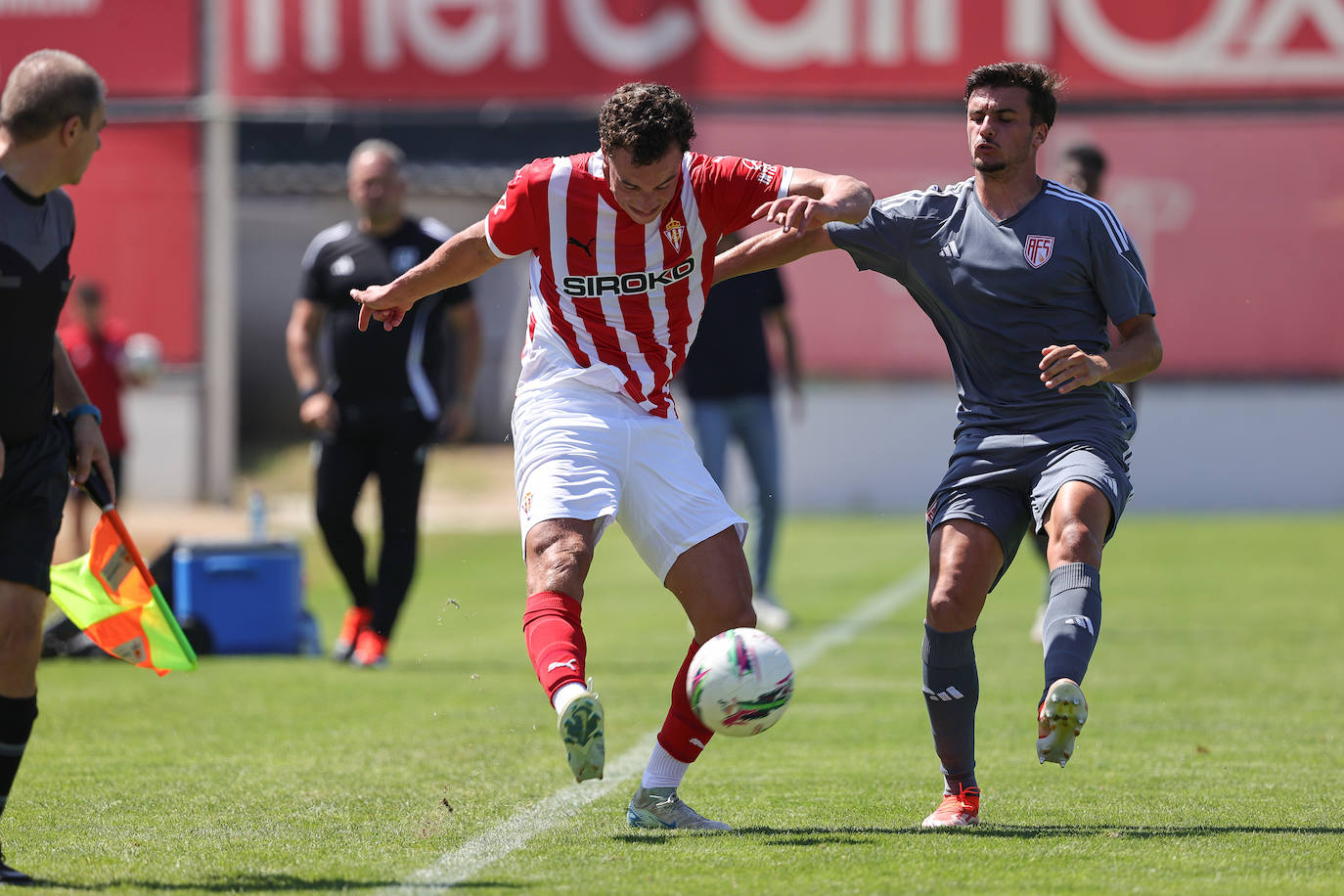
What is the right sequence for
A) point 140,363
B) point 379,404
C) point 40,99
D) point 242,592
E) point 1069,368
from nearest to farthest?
1. point 40,99
2. point 1069,368
3. point 379,404
4. point 242,592
5. point 140,363

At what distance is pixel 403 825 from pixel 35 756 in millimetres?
2194

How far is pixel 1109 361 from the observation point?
5172 millimetres

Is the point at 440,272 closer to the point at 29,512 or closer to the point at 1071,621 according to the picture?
the point at 29,512

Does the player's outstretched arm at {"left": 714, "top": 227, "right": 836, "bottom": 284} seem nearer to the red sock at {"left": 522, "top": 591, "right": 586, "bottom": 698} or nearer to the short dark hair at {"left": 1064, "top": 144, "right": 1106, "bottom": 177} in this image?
the red sock at {"left": 522, "top": 591, "right": 586, "bottom": 698}

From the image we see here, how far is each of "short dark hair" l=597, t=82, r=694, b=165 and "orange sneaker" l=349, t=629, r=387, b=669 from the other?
5.11 meters

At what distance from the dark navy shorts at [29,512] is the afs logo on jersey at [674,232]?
5.97 ft

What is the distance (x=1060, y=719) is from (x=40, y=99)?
3014 mm

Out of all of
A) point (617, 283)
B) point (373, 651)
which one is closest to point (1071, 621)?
point (617, 283)

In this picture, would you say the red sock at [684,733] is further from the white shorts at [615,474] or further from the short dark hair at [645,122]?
the short dark hair at [645,122]

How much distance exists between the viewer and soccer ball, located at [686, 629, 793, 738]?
4832 millimetres

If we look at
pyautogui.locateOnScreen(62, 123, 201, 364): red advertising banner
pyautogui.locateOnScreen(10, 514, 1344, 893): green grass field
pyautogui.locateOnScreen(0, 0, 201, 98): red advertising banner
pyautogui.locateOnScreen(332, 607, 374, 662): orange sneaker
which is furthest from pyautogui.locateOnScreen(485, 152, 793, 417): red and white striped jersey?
pyautogui.locateOnScreen(0, 0, 201, 98): red advertising banner

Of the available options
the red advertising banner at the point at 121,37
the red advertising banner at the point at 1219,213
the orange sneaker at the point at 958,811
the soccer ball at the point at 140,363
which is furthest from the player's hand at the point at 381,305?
the red advertising banner at the point at 121,37

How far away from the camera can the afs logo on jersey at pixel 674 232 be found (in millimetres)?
5336

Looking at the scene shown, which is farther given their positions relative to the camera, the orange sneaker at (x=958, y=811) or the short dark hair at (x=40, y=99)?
the orange sneaker at (x=958, y=811)
